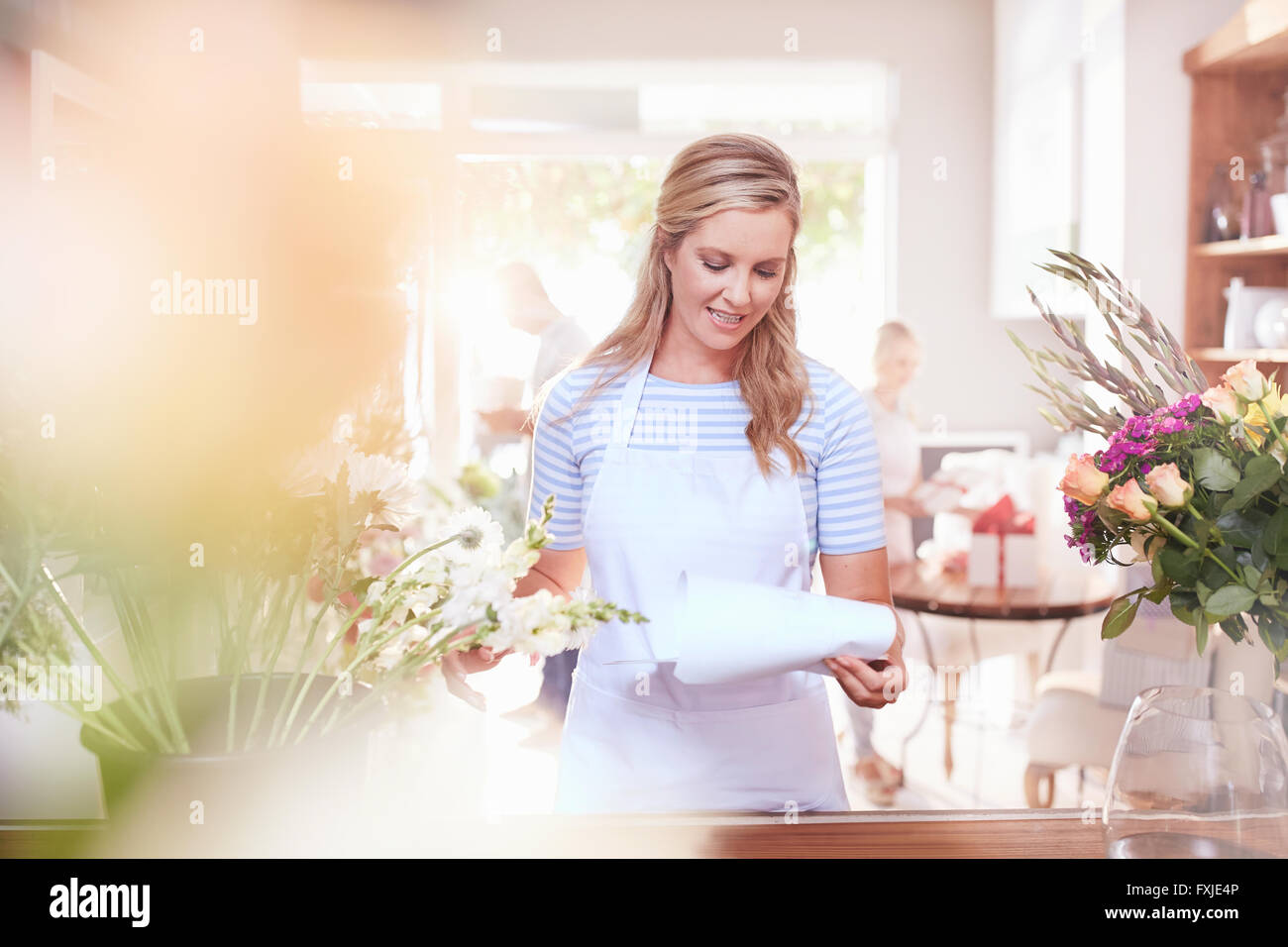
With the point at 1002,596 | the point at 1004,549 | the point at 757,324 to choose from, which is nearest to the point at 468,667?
the point at 757,324

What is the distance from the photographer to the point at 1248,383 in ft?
2.29

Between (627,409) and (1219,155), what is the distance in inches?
110

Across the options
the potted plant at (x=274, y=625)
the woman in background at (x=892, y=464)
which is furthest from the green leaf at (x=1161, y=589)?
the woman in background at (x=892, y=464)

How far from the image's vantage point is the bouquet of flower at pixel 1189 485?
66 centimetres

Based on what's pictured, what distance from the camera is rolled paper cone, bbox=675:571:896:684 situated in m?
0.74

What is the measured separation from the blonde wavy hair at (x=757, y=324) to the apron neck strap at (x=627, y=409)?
2 centimetres

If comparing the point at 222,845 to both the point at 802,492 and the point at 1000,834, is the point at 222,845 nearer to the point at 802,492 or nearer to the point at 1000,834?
the point at 1000,834

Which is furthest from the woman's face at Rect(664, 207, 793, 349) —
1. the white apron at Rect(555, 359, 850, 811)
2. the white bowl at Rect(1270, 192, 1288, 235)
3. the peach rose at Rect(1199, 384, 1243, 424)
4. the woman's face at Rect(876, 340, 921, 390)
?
the woman's face at Rect(876, 340, 921, 390)

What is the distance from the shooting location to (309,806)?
0.60m

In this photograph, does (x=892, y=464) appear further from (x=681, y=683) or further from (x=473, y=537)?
(x=473, y=537)

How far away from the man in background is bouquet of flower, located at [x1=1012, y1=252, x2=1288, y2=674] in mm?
2520

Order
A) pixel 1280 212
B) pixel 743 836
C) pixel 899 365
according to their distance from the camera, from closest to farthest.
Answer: pixel 743 836 < pixel 1280 212 < pixel 899 365

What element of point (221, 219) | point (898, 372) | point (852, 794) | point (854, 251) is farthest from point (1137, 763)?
point (854, 251)

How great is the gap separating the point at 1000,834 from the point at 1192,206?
9.87 ft
